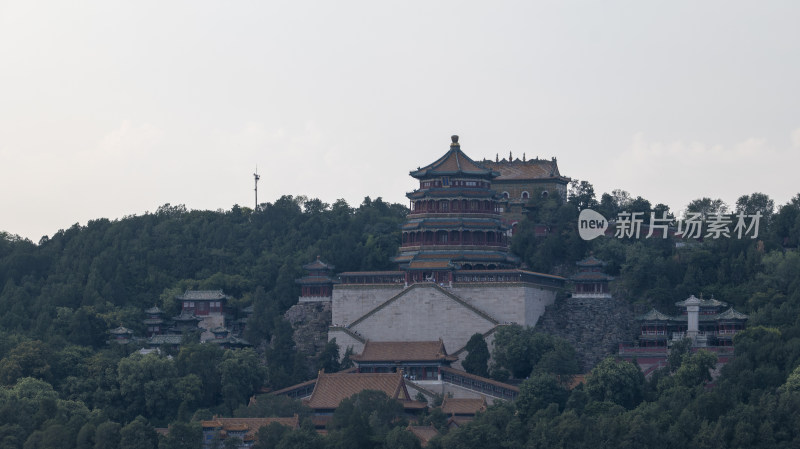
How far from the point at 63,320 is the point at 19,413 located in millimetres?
15595

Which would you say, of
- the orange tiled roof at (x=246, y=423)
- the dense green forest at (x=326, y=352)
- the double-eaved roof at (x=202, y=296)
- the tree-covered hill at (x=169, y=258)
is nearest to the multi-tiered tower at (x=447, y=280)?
the dense green forest at (x=326, y=352)

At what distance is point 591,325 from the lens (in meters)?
94.9

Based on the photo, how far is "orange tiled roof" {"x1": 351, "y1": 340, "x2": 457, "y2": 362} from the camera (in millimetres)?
91938

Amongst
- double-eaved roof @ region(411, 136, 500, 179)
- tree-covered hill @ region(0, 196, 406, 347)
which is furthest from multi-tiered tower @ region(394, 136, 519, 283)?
tree-covered hill @ region(0, 196, 406, 347)

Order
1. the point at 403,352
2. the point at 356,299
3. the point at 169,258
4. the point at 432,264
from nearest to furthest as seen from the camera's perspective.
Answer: the point at 403,352 → the point at 432,264 → the point at 356,299 → the point at 169,258

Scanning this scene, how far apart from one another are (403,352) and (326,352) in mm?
3797

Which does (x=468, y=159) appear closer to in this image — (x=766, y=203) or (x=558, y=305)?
(x=558, y=305)

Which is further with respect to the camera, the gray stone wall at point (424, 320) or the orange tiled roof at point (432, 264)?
the orange tiled roof at point (432, 264)

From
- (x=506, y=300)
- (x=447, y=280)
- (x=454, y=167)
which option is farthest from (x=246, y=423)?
(x=454, y=167)

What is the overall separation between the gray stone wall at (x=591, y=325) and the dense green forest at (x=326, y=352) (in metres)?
2.01

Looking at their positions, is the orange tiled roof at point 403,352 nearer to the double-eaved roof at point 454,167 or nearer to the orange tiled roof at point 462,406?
the orange tiled roof at point 462,406

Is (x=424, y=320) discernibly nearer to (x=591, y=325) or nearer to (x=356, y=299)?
(x=356, y=299)

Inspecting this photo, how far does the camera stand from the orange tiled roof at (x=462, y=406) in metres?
86.3

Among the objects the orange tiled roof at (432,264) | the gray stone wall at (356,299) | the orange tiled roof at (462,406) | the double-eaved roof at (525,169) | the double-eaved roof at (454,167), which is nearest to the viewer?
the orange tiled roof at (462,406)
